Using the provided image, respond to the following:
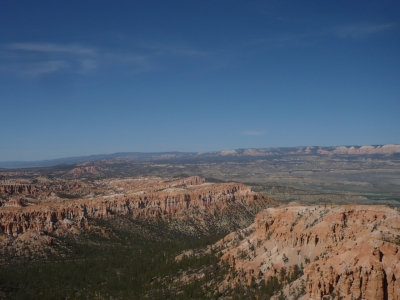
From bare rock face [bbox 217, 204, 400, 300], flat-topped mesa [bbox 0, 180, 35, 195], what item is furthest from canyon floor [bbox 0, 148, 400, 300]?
flat-topped mesa [bbox 0, 180, 35, 195]

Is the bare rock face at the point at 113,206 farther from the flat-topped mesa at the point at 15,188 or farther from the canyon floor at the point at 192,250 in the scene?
the flat-topped mesa at the point at 15,188

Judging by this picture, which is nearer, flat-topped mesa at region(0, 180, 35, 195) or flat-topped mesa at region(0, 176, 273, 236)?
flat-topped mesa at region(0, 176, 273, 236)

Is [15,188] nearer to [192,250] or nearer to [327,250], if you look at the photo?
[192,250]

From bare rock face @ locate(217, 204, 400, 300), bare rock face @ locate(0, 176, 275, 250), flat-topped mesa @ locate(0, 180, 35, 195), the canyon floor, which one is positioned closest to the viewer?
bare rock face @ locate(217, 204, 400, 300)

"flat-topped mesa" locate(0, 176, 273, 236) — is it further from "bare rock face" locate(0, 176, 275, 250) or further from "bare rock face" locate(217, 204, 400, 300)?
"bare rock face" locate(217, 204, 400, 300)

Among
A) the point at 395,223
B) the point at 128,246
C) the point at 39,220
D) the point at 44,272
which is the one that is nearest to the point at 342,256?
the point at 395,223
